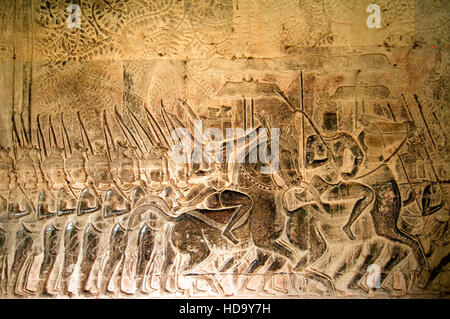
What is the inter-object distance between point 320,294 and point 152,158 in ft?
8.00

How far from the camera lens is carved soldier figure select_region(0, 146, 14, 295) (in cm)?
426

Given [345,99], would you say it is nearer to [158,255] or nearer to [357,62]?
[357,62]

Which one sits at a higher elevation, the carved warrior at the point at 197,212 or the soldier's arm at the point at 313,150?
the soldier's arm at the point at 313,150

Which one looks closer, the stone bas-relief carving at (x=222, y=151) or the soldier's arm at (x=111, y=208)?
the stone bas-relief carving at (x=222, y=151)

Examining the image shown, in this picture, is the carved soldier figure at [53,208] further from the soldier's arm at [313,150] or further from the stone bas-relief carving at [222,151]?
the soldier's arm at [313,150]

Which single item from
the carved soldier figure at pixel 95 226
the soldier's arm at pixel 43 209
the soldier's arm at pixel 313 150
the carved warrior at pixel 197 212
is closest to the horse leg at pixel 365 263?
A: the carved warrior at pixel 197 212

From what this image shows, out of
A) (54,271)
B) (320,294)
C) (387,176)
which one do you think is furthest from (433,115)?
(54,271)

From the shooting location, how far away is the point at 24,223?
14.2ft

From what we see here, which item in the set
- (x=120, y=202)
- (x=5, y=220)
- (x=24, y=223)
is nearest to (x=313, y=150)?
(x=120, y=202)

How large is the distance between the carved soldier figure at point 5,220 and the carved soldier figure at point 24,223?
0.06m

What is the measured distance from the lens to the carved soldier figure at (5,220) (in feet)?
14.0

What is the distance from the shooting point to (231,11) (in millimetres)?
4441

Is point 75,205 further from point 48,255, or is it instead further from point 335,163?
point 335,163

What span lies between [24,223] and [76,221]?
0.61 m
